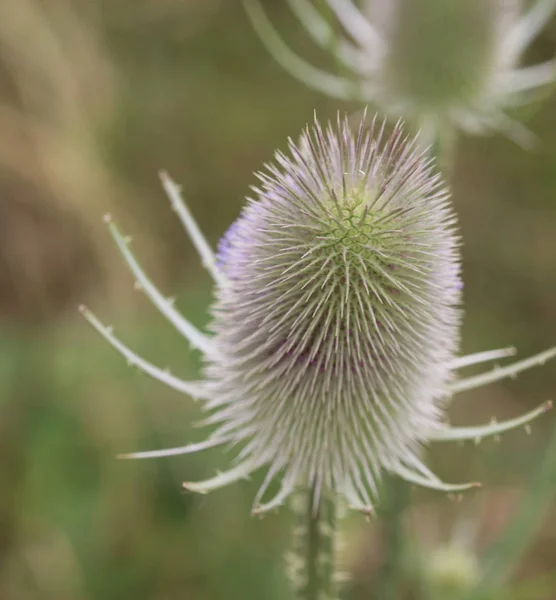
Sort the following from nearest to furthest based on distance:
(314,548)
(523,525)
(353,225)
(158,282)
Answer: (353,225) < (314,548) < (523,525) < (158,282)

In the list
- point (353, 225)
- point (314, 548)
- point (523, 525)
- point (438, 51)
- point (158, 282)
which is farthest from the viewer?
point (158, 282)

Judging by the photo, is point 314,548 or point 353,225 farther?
point 314,548

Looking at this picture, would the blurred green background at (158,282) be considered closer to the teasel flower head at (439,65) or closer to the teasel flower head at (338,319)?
the teasel flower head at (439,65)

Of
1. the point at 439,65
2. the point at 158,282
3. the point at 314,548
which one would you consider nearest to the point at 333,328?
the point at 314,548

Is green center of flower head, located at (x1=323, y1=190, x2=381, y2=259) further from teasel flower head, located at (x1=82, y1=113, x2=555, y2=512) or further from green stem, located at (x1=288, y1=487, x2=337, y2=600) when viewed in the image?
green stem, located at (x1=288, y1=487, x2=337, y2=600)

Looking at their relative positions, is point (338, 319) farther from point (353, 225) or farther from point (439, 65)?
point (439, 65)

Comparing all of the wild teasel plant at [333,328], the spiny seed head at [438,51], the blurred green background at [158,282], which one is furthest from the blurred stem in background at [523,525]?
the spiny seed head at [438,51]
